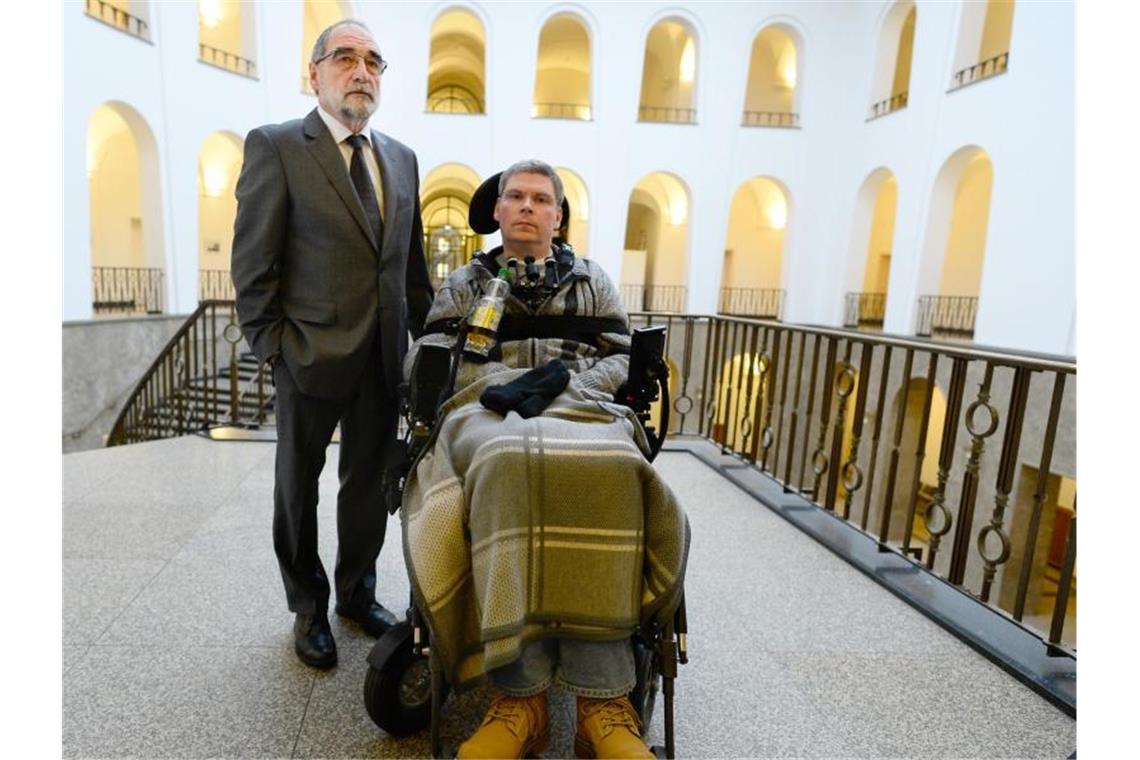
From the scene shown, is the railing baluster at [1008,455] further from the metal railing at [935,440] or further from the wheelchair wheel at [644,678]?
the wheelchair wheel at [644,678]

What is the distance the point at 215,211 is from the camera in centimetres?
1623

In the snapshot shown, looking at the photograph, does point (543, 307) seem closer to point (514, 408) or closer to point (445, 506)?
point (514, 408)

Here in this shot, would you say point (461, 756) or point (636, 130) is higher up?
point (636, 130)

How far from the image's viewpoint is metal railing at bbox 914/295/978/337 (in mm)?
13258

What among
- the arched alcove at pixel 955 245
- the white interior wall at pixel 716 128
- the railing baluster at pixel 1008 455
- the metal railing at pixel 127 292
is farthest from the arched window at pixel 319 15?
the railing baluster at pixel 1008 455

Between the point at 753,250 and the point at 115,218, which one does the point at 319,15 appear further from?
the point at 753,250

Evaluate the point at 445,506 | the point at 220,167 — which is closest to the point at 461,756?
the point at 445,506

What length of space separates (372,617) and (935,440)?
1650 cm

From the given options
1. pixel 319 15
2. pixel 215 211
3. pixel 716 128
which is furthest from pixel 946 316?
pixel 215 211

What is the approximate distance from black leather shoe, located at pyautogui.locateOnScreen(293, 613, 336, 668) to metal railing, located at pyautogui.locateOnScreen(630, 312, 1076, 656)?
2.32 m

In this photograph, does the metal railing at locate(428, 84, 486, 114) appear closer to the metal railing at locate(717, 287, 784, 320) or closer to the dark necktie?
the metal railing at locate(717, 287, 784, 320)

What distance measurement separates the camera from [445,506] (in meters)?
1.64

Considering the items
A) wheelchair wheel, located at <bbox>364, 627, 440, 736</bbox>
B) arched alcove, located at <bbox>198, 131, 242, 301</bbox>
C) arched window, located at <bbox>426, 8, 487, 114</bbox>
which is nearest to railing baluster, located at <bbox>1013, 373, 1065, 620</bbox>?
wheelchair wheel, located at <bbox>364, 627, 440, 736</bbox>

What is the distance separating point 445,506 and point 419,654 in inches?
20.3
